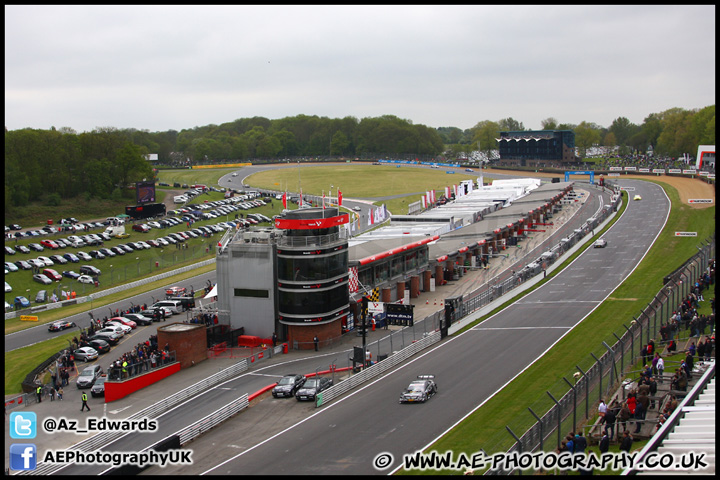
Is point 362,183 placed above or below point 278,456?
above

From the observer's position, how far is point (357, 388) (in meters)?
36.9

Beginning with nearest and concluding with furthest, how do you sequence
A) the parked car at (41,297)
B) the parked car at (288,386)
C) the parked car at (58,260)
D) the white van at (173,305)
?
1. the parked car at (288,386)
2. the white van at (173,305)
3. the parked car at (41,297)
4. the parked car at (58,260)

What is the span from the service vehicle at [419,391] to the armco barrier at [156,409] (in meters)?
Result: 11.3

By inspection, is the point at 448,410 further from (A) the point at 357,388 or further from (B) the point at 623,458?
(B) the point at 623,458

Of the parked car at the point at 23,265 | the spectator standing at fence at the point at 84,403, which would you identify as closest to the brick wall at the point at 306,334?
the spectator standing at fence at the point at 84,403

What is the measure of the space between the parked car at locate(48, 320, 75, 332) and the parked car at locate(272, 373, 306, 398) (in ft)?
90.1

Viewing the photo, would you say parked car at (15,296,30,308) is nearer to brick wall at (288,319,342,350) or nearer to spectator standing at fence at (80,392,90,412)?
brick wall at (288,319,342,350)

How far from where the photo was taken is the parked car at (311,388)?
115ft

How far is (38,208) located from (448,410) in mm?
95053

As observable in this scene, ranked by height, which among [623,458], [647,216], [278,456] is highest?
[647,216]

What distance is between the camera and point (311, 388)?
116ft

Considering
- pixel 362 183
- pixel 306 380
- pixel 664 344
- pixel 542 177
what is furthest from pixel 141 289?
pixel 542 177

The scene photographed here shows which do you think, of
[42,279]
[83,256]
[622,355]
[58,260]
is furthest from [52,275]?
[622,355]

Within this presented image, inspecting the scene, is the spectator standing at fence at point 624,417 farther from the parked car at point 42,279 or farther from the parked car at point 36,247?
the parked car at point 36,247
